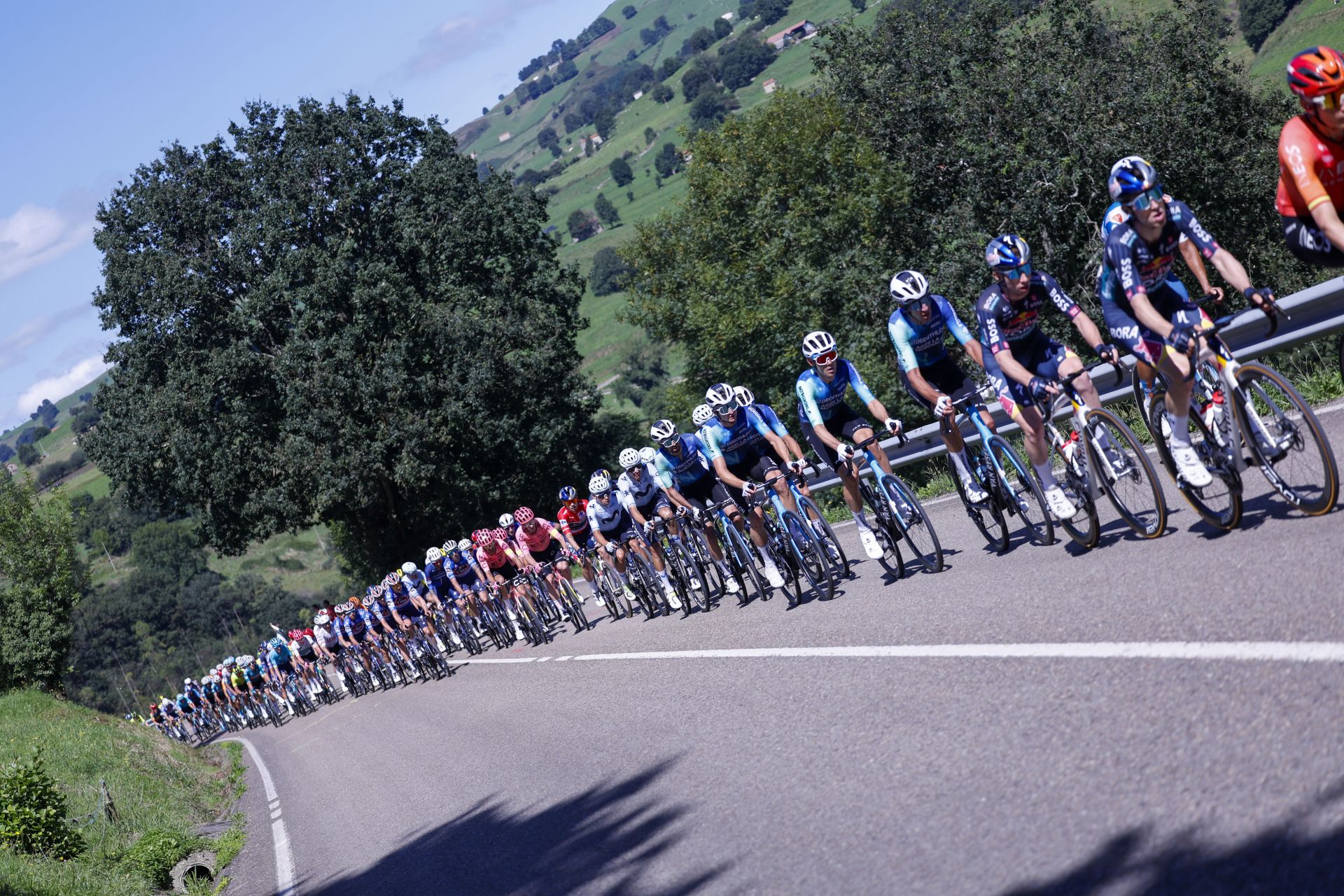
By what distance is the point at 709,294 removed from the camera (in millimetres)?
53156

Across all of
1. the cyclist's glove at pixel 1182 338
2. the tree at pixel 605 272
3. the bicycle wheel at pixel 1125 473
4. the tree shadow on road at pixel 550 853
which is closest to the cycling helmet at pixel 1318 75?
the cyclist's glove at pixel 1182 338

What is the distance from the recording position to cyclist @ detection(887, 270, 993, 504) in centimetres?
921

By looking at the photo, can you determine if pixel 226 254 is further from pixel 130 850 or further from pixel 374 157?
pixel 130 850

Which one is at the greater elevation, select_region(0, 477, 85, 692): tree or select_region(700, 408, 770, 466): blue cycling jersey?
select_region(0, 477, 85, 692): tree

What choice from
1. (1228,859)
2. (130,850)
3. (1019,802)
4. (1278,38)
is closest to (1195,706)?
(1019,802)

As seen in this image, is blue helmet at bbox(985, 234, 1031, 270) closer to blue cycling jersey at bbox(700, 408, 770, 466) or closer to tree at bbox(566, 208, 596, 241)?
blue cycling jersey at bbox(700, 408, 770, 466)

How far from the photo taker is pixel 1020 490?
9.52 meters

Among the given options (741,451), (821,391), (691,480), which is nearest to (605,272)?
(691,480)

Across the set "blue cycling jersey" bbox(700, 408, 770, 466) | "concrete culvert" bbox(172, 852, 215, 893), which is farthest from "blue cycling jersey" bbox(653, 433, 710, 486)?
"concrete culvert" bbox(172, 852, 215, 893)

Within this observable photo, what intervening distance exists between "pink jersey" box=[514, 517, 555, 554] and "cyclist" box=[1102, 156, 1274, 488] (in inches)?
543

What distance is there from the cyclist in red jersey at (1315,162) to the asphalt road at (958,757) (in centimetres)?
141

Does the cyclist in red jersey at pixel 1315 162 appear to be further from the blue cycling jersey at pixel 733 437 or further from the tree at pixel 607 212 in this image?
the tree at pixel 607 212

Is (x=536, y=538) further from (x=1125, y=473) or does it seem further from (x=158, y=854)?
(x=1125, y=473)

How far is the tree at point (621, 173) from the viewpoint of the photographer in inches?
7057
